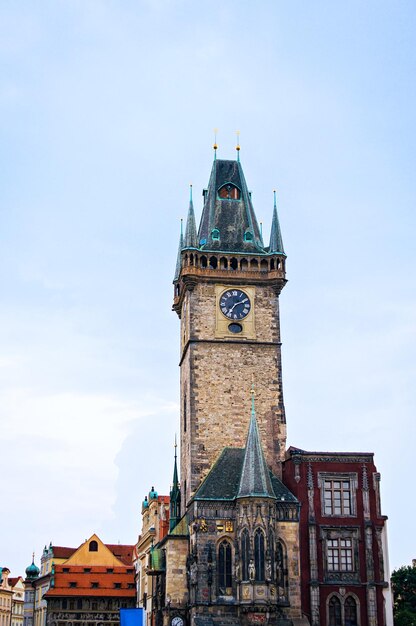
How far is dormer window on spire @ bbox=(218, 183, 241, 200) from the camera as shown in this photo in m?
77.0

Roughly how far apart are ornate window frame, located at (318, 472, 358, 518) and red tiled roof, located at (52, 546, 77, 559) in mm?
66555

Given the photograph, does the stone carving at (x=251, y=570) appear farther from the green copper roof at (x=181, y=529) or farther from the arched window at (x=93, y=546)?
the arched window at (x=93, y=546)

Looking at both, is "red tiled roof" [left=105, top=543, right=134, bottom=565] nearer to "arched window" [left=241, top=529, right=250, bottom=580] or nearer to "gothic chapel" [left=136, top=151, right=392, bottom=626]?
"gothic chapel" [left=136, top=151, right=392, bottom=626]

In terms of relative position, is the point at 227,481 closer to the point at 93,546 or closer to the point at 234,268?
the point at 234,268

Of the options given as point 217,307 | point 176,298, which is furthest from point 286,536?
point 176,298

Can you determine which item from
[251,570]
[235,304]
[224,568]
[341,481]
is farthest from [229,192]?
[251,570]

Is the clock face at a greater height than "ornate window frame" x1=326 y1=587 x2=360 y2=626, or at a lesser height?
greater

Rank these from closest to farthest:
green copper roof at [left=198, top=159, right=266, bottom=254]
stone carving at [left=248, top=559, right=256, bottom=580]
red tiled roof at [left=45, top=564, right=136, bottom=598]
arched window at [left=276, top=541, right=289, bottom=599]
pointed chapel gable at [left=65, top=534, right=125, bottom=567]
Answer: stone carving at [left=248, top=559, right=256, bottom=580]
arched window at [left=276, top=541, right=289, bottom=599]
green copper roof at [left=198, top=159, right=266, bottom=254]
red tiled roof at [left=45, top=564, right=136, bottom=598]
pointed chapel gable at [left=65, top=534, right=125, bottom=567]

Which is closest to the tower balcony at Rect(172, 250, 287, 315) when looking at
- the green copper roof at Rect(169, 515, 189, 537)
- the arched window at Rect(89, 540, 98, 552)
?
the green copper roof at Rect(169, 515, 189, 537)

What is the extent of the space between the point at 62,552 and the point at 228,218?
65.3 m

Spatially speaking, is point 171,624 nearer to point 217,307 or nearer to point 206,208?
Answer: point 217,307

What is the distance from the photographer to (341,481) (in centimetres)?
6488

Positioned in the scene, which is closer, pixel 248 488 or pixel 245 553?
pixel 245 553

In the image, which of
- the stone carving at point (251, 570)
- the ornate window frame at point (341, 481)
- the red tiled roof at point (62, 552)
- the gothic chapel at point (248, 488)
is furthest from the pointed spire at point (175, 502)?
the red tiled roof at point (62, 552)
